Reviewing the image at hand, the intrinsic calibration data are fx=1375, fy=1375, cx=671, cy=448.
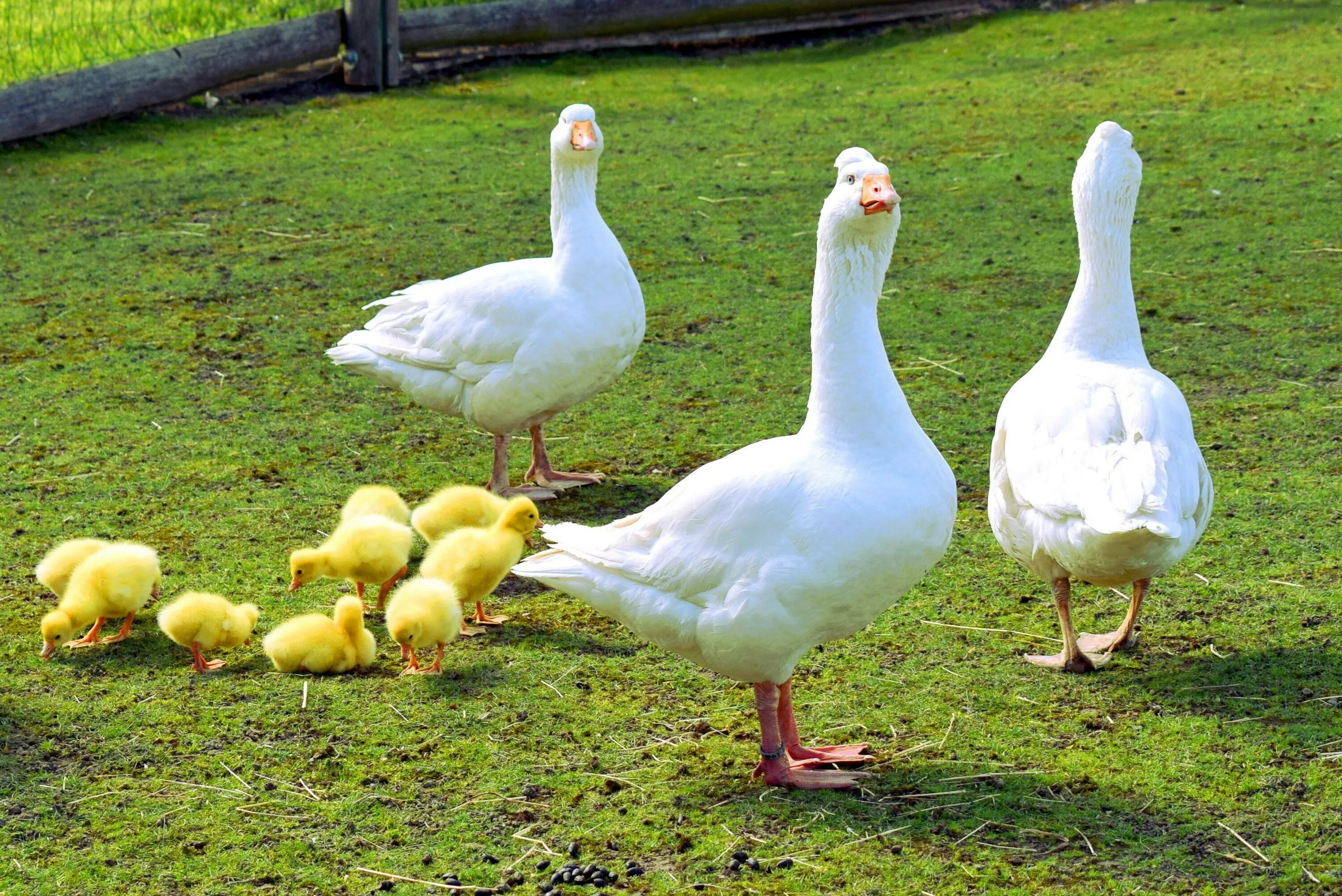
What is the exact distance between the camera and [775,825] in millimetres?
3578

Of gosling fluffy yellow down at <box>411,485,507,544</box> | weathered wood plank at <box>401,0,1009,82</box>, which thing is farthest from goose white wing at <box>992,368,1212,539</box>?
weathered wood plank at <box>401,0,1009,82</box>

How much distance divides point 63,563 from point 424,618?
1381 mm

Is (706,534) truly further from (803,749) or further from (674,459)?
(674,459)

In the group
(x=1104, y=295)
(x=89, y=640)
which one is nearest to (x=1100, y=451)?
(x=1104, y=295)

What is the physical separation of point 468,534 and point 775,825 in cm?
165

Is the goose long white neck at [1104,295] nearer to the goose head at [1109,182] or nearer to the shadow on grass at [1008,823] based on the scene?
the goose head at [1109,182]

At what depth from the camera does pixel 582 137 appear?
5777 millimetres

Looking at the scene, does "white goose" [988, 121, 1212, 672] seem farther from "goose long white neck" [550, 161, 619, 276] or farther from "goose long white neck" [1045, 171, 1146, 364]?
"goose long white neck" [550, 161, 619, 276]

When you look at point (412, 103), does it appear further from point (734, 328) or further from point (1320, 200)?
point (1320, 200)

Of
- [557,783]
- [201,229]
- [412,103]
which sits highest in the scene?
[412,103]

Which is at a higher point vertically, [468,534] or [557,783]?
[468,534]

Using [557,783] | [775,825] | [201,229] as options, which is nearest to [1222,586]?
[775,825]

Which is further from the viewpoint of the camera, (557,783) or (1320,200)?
(1320,200)

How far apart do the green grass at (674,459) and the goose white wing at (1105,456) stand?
1.94 feet
